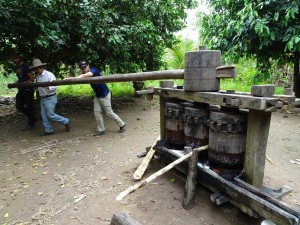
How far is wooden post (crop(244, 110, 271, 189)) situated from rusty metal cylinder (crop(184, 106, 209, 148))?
685 millimetres

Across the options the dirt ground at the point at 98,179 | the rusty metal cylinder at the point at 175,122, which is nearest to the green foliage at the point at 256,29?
the dirt ground at the point at 98,179

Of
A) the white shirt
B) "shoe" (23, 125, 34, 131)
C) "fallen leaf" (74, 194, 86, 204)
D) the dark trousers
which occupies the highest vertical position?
the white shirt

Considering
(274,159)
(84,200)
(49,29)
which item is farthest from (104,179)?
(49,29)

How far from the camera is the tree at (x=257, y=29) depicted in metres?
6.55

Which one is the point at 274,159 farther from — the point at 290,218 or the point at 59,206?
the point at 59,206

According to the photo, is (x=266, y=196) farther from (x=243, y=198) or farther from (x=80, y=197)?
(x=80, y=197)

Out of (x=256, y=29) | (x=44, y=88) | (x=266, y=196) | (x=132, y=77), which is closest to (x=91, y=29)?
(x=44, y=88)

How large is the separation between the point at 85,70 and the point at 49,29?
4.91 ft

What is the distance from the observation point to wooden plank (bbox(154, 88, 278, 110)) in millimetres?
2711

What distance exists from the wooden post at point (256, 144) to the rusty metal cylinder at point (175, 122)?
3.88ft

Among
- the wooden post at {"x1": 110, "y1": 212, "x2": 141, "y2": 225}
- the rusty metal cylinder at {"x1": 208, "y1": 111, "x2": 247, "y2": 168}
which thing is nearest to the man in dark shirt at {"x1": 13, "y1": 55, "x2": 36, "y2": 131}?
the wooden post at {"x1": 110, "y1": 212, "x2": 141, "y2": 225}

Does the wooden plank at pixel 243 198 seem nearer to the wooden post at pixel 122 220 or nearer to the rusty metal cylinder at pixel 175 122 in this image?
the rusty metal cylinder at pixel 175 122

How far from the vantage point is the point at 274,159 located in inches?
207

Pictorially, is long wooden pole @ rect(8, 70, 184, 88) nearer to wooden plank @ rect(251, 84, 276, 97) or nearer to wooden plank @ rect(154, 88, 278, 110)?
wooden plank @ rect(154, 88, 278, 110)
